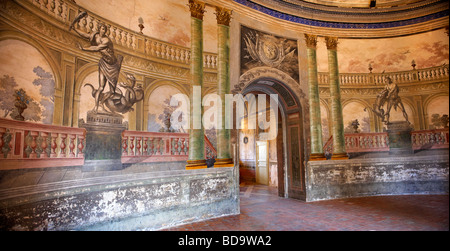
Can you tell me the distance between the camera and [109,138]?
183 inches

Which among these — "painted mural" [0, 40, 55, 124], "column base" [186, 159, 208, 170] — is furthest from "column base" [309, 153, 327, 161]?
"painted mural" [0, 40, 55, 124]

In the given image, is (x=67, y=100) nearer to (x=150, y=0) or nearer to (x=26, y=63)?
(x=26, y=63)

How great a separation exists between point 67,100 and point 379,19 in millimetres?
10172

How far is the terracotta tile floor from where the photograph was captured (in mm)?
5027

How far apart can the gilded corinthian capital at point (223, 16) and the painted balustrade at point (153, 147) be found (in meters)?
3.30

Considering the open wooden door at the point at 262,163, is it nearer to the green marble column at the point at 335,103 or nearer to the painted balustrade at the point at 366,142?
the green marble column at the point at 335,103

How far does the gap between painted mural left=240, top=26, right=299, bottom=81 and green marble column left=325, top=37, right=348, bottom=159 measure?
1.44 metres

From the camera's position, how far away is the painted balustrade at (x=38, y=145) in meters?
3.32

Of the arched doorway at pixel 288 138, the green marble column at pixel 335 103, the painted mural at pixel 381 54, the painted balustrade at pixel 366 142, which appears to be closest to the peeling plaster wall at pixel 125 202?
the arched doorway at pixel 288 138

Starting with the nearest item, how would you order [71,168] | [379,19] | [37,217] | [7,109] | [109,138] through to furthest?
[7,109] → [37,217] → [71,168] → [109,138] → [379,19]

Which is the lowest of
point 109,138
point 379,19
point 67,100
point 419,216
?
point 419,216

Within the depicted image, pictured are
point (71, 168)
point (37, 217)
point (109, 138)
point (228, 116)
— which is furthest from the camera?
point (228, 116)

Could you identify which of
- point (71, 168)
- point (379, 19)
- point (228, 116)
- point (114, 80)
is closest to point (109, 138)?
point (71, 168)

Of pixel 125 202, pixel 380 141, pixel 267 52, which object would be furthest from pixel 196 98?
pixel 380 141
